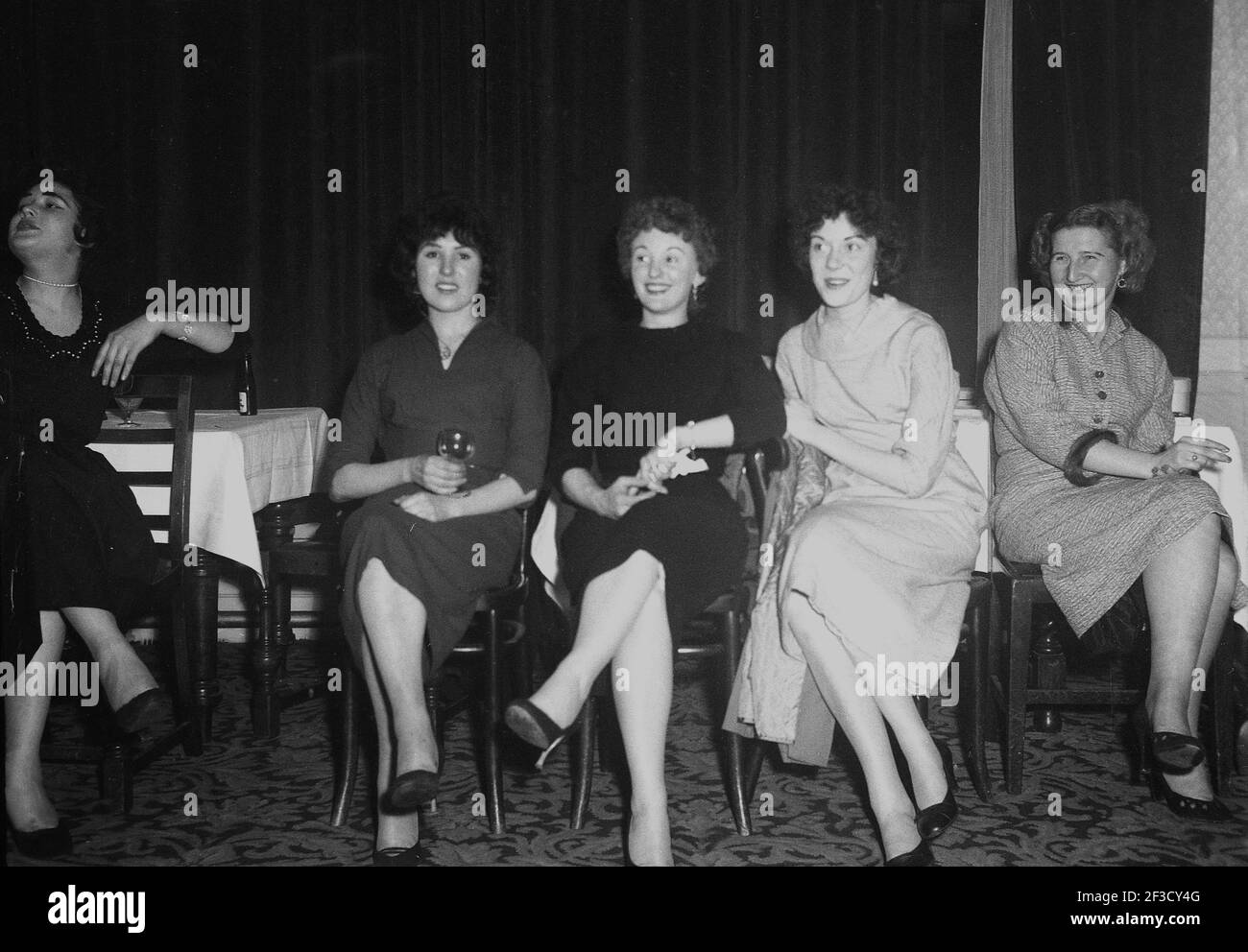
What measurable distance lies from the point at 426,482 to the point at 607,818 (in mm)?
732

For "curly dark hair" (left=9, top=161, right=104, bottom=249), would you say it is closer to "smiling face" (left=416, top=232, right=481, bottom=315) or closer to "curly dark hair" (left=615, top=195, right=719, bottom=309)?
"smiling face" (left=416, top=232, right=481, bottom=315)

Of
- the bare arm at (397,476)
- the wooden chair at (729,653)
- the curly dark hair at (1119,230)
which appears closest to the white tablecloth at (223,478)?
the bare arm at (397,476)

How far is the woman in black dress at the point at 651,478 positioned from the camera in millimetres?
1820

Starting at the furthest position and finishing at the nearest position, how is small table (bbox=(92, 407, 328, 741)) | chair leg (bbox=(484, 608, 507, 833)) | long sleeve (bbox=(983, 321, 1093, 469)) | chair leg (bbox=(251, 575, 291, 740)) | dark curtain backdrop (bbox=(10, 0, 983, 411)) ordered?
1. dark curtain backdrop (bbox=(10, 0, 983, 411))
2. chair leg (bbox=(251, 575, 291, 740))
3. small table (bbox=(92, 407, 328, 741))
4. long sleeve (bbox=(983, 321, 1093, 469))
5. chair leg (bbox=(484, 608, 507, 833))

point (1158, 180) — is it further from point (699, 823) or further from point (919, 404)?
point (699, 823)

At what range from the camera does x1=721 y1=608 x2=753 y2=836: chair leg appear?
199 centimetres

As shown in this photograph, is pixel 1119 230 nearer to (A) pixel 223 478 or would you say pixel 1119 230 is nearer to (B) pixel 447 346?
(B) pixel 447 346

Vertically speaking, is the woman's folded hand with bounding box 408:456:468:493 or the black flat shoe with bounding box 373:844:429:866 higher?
the woman's folded hand with bounding box 408:456:468:493

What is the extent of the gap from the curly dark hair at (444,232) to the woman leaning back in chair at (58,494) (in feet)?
1.72

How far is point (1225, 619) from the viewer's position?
6.99ft

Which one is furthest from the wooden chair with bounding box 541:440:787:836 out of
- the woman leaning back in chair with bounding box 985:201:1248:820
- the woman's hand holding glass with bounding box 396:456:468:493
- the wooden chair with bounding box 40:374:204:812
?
the wooden chair with bounding box 40:374:204:812

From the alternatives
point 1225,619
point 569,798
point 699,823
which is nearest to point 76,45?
point 569,798

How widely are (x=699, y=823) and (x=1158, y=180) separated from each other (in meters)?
2.30

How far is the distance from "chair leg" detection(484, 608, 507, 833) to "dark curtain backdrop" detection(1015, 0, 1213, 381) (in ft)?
6.84
